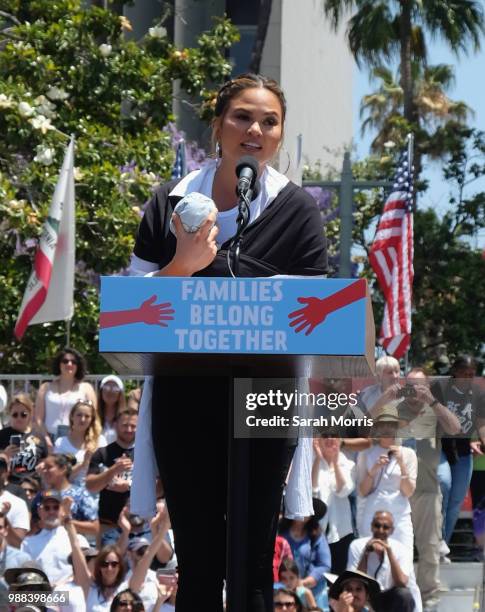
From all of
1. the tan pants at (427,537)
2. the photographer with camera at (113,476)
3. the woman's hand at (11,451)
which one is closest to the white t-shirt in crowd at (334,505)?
the tan pants at (427,537)

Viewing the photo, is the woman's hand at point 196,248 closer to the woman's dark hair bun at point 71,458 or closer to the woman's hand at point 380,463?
the woman's hand at point 380,463

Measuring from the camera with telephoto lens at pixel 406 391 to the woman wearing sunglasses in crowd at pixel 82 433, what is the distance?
6228 mm

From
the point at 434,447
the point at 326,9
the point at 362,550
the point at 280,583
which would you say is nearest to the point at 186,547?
the point at 434,447

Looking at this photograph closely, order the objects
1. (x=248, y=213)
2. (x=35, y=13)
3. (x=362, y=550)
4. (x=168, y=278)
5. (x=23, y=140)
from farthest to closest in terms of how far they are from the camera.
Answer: (x=35, y=13) → (x=23, y=140) → (x=362, y=550) → (x=248, y=213) → (x=168, y=278)

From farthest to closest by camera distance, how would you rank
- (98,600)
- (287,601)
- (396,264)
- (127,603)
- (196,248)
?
(396,264)
(98,600)
(127,603)
(287,601)
(196,248)

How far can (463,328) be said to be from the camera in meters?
26.7

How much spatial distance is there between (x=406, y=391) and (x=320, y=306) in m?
0.48

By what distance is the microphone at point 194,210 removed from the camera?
3883mm

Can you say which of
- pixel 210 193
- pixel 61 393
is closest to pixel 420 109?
pixel 61 393

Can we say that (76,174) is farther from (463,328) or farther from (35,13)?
(463,328)

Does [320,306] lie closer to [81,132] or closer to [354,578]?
[354,578]

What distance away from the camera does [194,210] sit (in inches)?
153

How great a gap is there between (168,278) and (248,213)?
0.50 metres

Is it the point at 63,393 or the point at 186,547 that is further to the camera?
the point at 63,393
